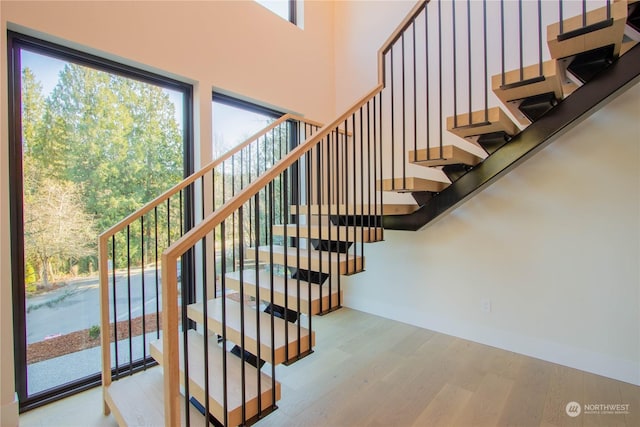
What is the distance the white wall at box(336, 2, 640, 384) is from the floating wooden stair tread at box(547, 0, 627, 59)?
0.98 m

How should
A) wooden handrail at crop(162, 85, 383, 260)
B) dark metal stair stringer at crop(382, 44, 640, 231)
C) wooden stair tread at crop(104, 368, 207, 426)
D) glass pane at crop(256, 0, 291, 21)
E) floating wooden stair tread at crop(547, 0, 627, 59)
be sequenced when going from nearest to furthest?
wooden handrail at crop(162, 85, 383, 260), floating wooden stair tread at crop(547, 0, 627, 59), wooden stair tread at crop(104, 368, 207, 426), dark metal stair stringer at crop(382, 44, 640, 231), glass pane at crop(256, 0, 291, 21)

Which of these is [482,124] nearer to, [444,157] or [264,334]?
[444,157]

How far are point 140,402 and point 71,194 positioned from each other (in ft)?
4.64

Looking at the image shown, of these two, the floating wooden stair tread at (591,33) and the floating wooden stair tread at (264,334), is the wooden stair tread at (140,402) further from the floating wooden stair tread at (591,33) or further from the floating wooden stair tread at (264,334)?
the floating wooden stair tread at (591,33)

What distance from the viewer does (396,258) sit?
3398 millimetres

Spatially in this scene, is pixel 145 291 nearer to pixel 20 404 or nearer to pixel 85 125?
pixel 20 404

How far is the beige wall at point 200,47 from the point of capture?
1.79 meters

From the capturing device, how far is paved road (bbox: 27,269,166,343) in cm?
199

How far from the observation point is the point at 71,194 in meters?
2.08

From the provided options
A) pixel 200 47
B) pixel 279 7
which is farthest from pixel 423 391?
pixel 279 7

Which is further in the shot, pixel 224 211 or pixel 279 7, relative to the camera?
pixel 279 7

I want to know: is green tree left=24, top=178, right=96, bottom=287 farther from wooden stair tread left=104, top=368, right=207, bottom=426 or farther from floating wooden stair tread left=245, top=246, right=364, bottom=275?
floating wooden stair tread left=245, top=246, right=364, bottom=275

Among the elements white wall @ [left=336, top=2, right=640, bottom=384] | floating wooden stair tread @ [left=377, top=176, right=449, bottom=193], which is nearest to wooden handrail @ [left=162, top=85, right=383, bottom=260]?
floating wooden stair tread @ [left=377, top=176, right=449, bottom=193]

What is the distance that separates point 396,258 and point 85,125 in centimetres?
300
